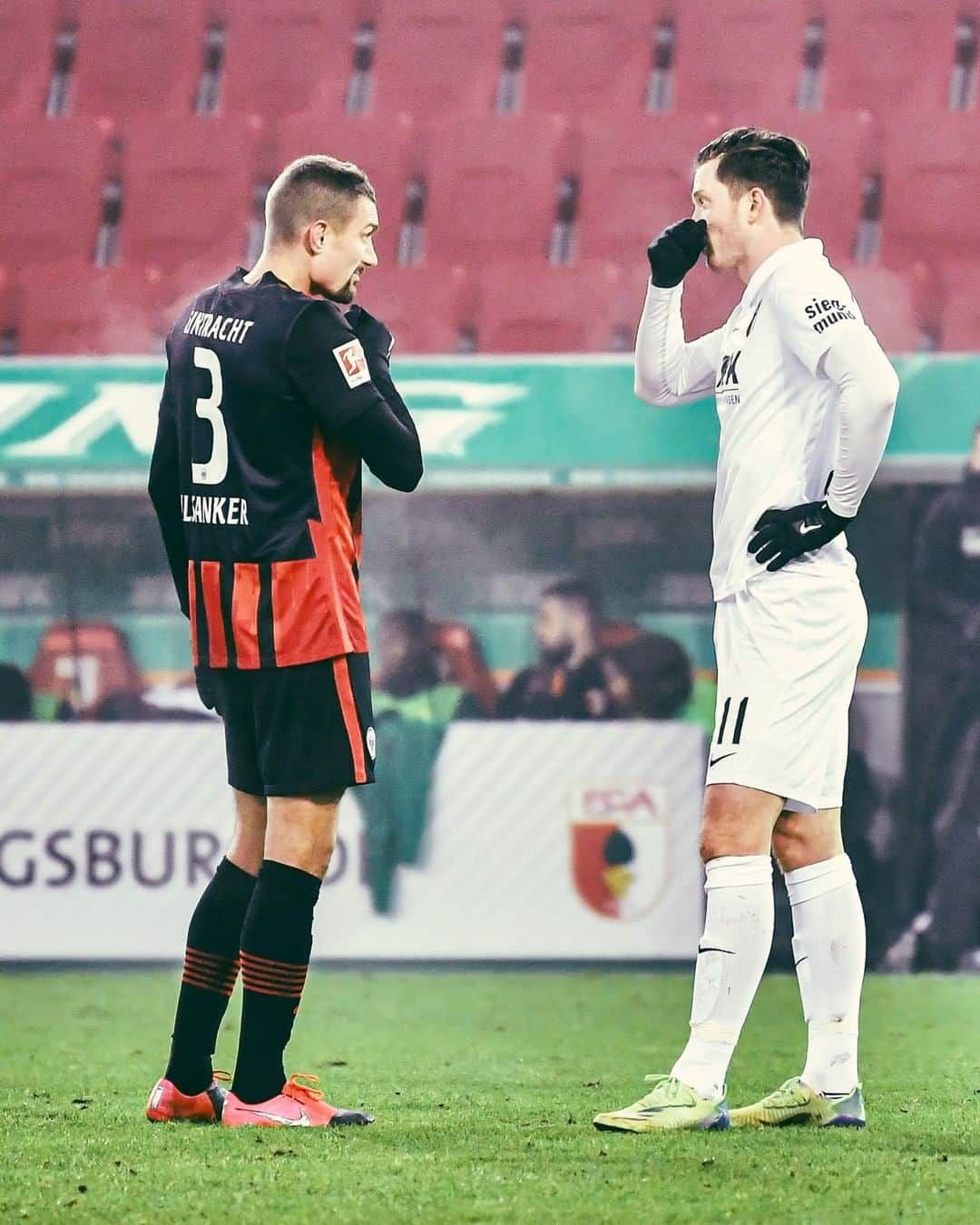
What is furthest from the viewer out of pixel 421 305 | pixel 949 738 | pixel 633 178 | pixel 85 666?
pixel 633 178

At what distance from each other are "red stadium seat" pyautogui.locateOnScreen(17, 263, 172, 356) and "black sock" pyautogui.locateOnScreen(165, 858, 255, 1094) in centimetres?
458

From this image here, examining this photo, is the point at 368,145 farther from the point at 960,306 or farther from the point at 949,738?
the point at 949,738

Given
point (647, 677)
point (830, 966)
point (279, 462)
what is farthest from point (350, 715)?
point (647, 677)

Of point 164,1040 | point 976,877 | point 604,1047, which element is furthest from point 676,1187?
point 976,877

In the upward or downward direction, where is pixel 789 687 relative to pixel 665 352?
downward

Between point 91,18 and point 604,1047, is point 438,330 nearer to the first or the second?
point 91,18

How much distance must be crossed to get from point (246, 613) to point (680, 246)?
885 mm

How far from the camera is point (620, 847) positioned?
5992mm

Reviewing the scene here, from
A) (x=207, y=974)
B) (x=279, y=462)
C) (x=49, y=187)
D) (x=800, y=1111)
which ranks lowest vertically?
(x=800, y=1111)

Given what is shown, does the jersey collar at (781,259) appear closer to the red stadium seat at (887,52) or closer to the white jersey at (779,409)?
the white jersey at (779,409)

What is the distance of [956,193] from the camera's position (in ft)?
23.8

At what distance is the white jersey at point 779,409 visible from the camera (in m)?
2.68

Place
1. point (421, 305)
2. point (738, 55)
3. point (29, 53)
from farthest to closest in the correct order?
point (29, 53) → point (738, 55) → point (421, 305)

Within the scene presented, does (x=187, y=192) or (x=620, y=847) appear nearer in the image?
(x=620, y=847)
